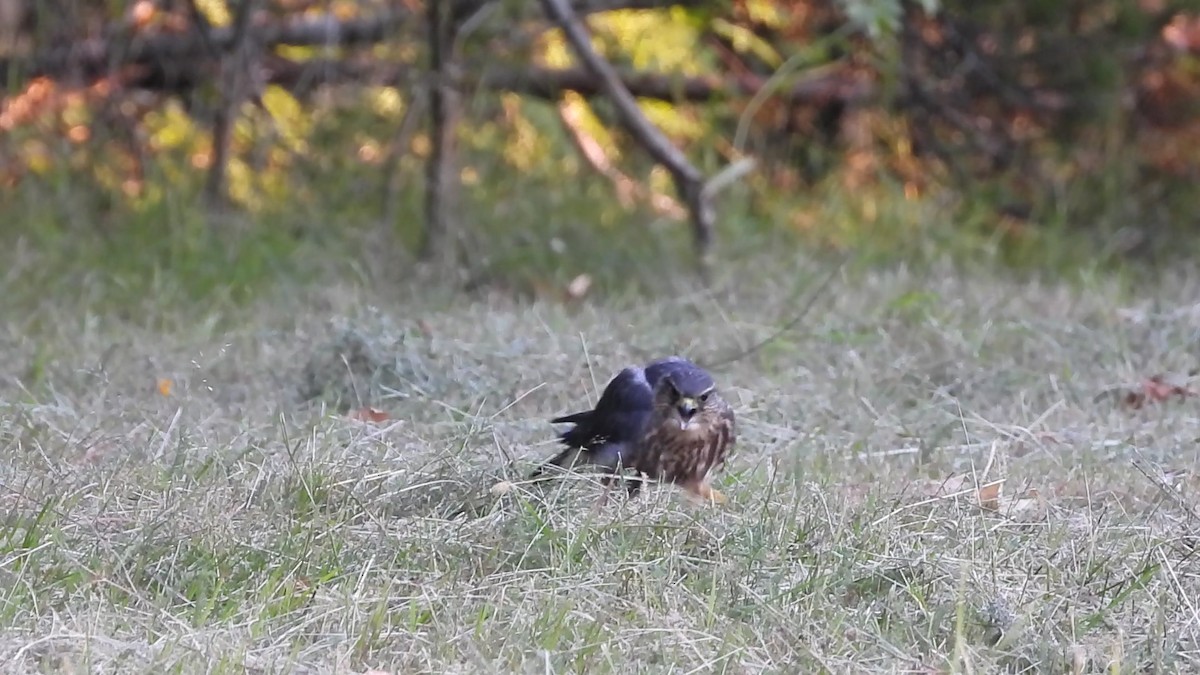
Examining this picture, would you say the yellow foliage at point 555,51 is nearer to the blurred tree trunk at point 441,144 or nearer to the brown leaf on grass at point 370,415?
the blurred tree trunk at point 441,144

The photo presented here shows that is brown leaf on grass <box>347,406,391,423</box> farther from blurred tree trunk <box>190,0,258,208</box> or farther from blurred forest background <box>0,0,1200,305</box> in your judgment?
blurred tree trunk <box>190,0,258,208</box>

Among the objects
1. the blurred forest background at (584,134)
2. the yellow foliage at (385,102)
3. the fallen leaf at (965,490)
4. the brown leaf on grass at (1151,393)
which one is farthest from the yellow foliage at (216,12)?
the fallen leaf at (965,490)

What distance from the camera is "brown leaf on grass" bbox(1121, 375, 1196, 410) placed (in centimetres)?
484

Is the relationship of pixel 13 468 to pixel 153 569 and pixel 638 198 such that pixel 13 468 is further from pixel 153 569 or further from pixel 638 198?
pixel 638 198

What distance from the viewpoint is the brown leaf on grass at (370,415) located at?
4348 mm

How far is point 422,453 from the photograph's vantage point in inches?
148

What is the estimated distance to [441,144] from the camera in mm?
6906

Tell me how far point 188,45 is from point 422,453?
15.2 ft

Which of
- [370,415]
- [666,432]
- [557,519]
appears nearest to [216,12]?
[370,415]

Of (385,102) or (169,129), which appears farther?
(169,129)

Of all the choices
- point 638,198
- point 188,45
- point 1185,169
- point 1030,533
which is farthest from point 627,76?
point 1030,533

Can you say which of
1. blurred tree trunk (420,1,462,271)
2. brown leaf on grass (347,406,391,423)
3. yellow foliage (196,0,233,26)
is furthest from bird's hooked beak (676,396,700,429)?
yellow foliage (196,0,233,26)

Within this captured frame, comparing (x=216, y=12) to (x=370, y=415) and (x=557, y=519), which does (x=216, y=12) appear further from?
(x=557, y=519)

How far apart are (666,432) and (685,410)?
66mm
